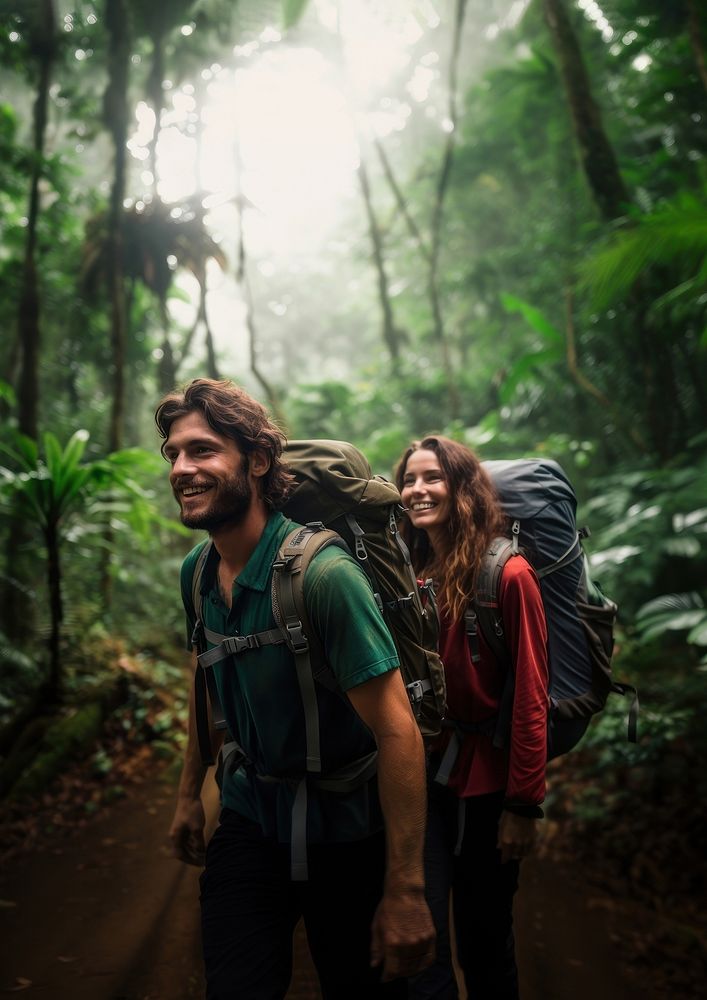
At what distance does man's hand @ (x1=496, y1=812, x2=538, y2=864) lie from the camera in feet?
6.84

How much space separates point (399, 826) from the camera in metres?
1.55

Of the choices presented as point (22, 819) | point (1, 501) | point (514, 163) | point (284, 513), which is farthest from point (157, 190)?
point (284, 513)

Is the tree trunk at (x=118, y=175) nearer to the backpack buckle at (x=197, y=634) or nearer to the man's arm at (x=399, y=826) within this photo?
the backpack buckle at (x=197, y=634)

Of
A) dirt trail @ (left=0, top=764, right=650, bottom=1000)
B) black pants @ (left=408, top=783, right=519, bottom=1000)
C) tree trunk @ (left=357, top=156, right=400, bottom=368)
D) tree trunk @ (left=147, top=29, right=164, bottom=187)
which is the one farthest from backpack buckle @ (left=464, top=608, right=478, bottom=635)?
tree trunk @ (left=357, top=156, right=400, bottom=368)

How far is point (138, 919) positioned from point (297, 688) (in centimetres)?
270

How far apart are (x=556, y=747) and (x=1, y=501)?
14.2 ft

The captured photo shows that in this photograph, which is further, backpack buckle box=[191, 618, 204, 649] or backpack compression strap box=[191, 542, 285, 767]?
backpack buckle box=[191, 618, 204, 649]

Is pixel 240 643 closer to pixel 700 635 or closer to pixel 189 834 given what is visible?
pixel 189 834

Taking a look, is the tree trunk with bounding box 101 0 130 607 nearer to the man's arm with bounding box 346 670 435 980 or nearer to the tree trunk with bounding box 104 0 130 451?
the tree trunk with bounding box 104 0 130 451

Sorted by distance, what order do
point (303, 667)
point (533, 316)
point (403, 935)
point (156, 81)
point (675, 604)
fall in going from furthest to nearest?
point (156, 81) → point (533, 316) → point (675, 604) → point (303, 667) → point (403, 935)

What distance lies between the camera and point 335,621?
5.18ft

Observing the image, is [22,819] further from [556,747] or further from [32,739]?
[556,747]

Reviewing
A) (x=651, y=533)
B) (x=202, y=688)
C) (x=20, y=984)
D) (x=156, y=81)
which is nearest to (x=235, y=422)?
(x=202, y=688)

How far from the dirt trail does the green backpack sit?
1.72 meters
